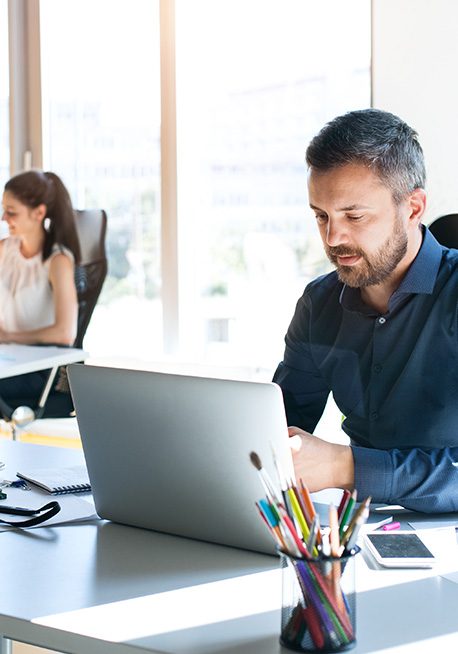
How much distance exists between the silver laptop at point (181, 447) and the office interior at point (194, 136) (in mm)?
2330

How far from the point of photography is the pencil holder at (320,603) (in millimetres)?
781

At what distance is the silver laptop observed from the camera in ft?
3.22

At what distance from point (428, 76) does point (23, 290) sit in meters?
1.91

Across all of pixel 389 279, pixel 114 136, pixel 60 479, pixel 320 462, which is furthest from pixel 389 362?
pixel 114 136

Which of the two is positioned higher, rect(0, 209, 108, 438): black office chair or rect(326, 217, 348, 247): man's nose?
rect(326, 217, 348, 247): man's nose

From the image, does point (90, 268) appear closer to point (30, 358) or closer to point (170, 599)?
point (30, 358)

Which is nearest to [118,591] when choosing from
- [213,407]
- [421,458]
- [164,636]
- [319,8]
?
[164,636]

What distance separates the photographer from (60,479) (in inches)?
53.9

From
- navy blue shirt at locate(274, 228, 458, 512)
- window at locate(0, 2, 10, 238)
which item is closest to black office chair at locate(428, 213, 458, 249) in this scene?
navy blue shirt at locate(274, 228, 458, 512)

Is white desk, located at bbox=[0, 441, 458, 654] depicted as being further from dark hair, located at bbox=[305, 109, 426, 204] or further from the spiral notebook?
dark hair, located at bbox=[305, 109, 426, 204]

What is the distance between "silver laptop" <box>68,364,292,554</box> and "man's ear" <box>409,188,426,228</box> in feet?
2.23

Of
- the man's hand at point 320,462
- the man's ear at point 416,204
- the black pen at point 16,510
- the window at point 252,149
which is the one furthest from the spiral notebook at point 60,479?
the window at point 252,149

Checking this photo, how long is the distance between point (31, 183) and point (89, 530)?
2.71 metres

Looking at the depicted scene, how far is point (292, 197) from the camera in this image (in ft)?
12.2
